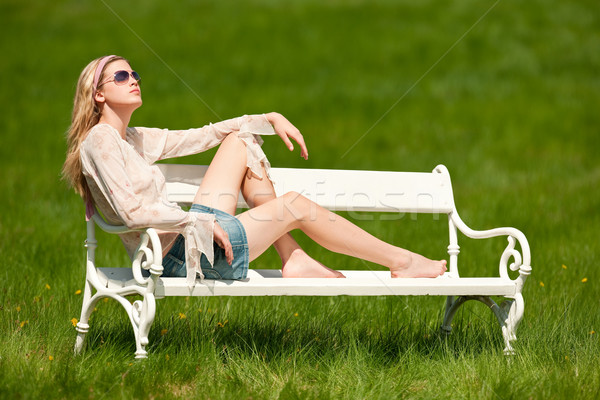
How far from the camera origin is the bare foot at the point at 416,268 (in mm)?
3627

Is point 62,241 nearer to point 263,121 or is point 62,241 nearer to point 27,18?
point 263,121

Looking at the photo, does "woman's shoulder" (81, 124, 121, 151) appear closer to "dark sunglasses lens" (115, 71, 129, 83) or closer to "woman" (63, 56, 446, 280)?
"woman" (63, 56, 446, 280)

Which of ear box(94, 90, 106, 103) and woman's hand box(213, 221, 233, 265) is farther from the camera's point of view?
ear box(94, 90, 106, 103)

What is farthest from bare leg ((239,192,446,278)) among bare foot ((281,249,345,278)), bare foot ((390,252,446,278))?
bare foot ((281,249,345,278))

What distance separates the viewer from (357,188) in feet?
13.3

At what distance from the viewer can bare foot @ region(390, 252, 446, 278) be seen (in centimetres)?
363

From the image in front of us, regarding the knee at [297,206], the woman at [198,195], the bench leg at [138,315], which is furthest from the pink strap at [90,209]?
the knee at [297,206]

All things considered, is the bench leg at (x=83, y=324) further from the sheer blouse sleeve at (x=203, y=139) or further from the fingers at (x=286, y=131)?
the fingers at (x=286, y=131)

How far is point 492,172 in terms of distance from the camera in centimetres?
877

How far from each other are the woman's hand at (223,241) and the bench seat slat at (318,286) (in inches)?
4.2

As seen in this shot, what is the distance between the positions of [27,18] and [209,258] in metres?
12.9

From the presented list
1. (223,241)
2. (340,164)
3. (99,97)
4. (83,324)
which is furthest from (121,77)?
(340,164)

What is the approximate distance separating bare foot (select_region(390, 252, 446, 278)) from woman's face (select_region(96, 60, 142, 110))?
1.46 m

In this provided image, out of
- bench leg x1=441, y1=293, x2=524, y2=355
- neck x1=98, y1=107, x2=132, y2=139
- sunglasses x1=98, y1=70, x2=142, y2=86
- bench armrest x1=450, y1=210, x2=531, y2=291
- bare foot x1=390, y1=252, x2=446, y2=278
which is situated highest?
sunglasses x1=98, y1=70, x2=142, y2=86
